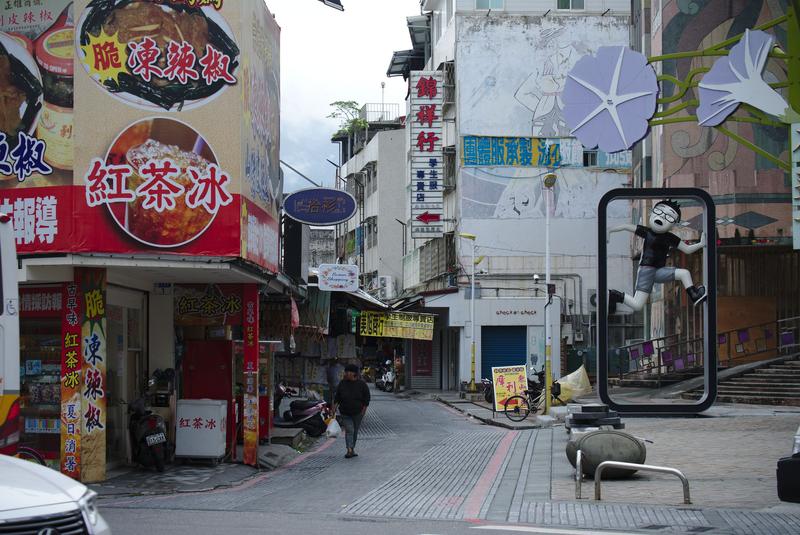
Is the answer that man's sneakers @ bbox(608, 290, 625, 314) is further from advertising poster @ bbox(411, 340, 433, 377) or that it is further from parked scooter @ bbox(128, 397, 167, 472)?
advertising poster @ bbox(411, 340, 433, 377)

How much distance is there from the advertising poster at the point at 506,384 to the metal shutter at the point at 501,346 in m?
15.4

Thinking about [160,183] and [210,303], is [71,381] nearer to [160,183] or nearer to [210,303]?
[160,183]

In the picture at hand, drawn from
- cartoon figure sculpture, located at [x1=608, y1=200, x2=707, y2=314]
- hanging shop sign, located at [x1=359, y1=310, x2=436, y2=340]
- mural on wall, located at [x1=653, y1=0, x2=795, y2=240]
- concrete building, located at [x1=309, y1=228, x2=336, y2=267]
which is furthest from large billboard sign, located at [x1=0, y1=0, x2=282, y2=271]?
concrete building, located at [x1=309, y1=228, x2=336, y2=267]

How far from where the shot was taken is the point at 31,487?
6.41 m

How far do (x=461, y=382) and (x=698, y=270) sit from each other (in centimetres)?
1528

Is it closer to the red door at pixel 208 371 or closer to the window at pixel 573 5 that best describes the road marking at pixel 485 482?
the red door at pixel 208 371

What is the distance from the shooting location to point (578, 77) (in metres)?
15.5

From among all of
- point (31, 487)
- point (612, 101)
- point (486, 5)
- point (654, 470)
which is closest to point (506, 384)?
point (612, 101)

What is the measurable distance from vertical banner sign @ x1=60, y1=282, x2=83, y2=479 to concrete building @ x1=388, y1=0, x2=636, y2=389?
30.3m

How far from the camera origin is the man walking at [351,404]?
1988 centimetres

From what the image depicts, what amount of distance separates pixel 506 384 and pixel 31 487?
2497cm

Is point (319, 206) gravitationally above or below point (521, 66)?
below

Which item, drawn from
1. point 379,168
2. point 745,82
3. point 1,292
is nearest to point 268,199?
point 745,82

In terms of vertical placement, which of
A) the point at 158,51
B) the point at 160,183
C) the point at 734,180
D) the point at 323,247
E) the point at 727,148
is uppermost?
the point at 323,247
